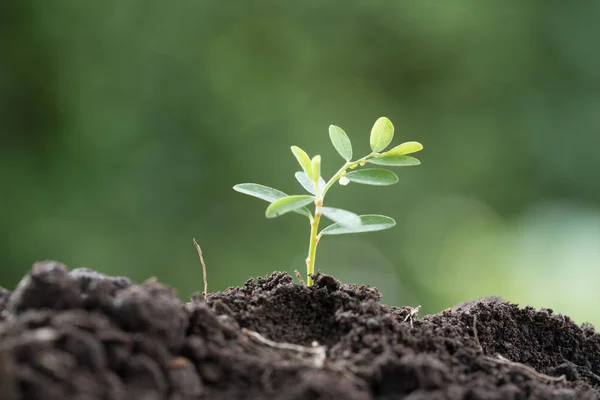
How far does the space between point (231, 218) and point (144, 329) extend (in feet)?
9.05

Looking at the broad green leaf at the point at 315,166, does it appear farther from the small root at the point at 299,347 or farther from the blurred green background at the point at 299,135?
the blurred green background at the point at 299,135

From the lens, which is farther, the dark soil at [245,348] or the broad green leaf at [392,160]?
the broad green leaf at [392,160]

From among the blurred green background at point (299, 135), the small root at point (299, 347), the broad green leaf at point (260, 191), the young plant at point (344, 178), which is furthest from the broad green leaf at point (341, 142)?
the blurred green background at point (299, 135)

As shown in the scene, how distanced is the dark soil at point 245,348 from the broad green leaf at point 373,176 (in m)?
0.14

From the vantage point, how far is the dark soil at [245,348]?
1.68ft

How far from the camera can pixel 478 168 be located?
3758 mm

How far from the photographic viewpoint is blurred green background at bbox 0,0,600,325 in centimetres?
306

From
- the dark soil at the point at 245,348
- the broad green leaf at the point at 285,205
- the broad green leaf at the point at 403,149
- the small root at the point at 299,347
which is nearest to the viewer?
the dark soil at the point at 245,348

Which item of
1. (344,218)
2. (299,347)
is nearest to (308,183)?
(344,218)

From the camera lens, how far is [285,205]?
2.45 ft

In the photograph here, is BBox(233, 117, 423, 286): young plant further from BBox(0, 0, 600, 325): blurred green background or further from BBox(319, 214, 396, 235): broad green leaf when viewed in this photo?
BBox(0, 0, 600, 325): blurred green background

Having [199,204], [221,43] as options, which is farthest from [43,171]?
[221,43]

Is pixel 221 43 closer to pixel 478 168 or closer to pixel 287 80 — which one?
pixel 287 80

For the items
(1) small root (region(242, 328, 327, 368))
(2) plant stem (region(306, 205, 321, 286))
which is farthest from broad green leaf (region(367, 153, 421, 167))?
(1) small root (region(242, 328, 327, 368))
